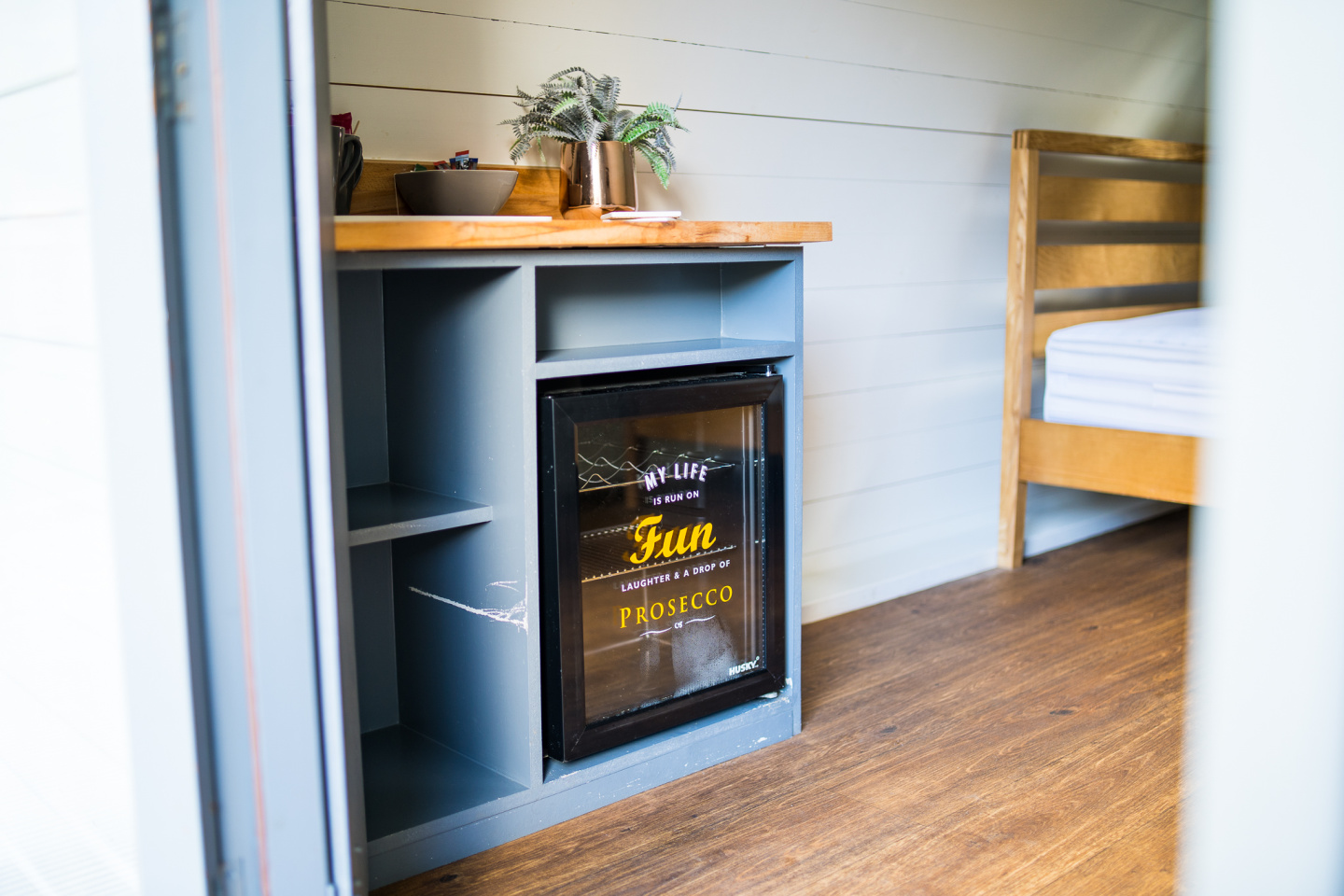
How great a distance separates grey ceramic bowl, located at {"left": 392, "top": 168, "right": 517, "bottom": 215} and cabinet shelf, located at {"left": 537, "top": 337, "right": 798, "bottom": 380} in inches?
10.1

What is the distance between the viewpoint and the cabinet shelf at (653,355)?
1.52m

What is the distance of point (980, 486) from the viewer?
10.3ft

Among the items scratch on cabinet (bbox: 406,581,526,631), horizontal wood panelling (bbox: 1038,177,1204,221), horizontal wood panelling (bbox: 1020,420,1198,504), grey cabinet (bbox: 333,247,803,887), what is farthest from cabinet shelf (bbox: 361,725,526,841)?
horizontal wood panelling (bbox: 1038,177,1204,221)

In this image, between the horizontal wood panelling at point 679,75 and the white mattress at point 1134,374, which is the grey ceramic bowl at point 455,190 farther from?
the white mattress at point 1134,374

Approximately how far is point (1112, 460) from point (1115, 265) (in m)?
0.80

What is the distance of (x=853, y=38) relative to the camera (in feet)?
8.29

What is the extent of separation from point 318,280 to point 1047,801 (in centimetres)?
138

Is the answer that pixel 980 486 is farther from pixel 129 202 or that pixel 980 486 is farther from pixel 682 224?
pixel 129 202

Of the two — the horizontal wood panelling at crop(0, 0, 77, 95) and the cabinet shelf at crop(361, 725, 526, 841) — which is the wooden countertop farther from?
the cabinet shelf at crop(361, 725, 526, 841)

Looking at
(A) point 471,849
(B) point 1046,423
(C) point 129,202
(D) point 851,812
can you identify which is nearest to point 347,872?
(A) point 471,849

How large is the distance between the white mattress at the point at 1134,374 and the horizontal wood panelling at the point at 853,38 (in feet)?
2.64

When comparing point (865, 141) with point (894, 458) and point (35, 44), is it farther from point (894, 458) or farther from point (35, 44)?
point (35, 44)

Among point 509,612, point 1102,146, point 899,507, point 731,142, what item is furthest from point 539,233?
point 1102,146

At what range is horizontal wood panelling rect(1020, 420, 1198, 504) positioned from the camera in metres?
2.57
